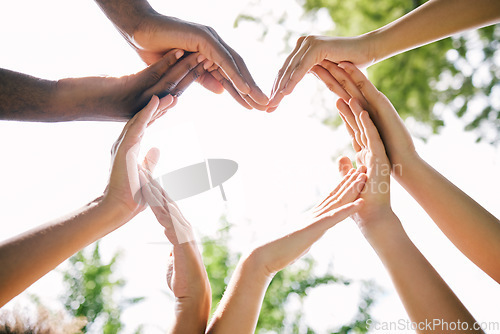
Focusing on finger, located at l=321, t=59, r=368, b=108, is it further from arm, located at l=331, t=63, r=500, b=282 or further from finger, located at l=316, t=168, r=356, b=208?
finger, located at l=316, t=168, r=356, b=208

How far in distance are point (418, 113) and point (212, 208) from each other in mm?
1248

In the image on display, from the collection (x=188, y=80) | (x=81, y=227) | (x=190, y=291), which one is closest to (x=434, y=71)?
(x=188, y=80)

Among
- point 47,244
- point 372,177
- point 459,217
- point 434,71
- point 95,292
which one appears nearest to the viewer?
point 47,244

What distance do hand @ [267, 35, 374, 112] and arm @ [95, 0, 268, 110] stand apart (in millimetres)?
81

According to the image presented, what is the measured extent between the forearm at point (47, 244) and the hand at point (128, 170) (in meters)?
0.04

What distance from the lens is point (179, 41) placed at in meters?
1.26

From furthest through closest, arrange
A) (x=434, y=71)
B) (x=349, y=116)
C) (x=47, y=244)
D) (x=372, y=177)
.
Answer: (x=434, y=71)
(x=349, y=116)
(x=372, y=177)
(x=47, y=244)

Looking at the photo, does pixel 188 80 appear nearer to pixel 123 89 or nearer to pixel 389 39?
pixel 123 89

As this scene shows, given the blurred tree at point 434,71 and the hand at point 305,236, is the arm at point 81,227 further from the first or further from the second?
the blurred tree at point 434,71

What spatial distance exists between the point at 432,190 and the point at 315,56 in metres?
0.57

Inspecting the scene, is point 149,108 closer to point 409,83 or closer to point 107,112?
point 107,112

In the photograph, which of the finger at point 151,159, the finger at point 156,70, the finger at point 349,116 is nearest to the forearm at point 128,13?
the finger at point 156,70

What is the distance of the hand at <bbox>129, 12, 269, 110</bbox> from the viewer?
49.3 inches

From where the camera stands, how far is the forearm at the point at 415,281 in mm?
930
